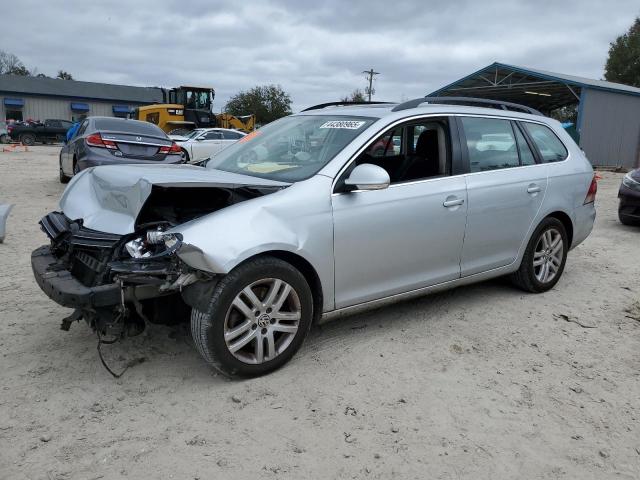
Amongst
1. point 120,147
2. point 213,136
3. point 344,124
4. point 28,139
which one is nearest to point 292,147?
point 344,124

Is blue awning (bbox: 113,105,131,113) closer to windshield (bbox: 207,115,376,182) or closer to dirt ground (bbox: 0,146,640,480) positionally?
dirt ground (bbox: 0,146,640,480)

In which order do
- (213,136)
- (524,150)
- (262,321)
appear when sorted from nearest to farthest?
(262,321) < (524,150) < (213,136)

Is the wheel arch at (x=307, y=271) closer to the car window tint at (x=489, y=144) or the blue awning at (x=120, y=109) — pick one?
the car window tint at (x=489, y=144)

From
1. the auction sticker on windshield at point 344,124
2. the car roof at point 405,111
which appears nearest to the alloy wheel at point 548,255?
the car roof at point 405,111

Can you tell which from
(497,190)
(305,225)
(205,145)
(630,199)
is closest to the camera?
(305,225)

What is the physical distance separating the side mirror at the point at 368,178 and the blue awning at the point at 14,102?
5801cm

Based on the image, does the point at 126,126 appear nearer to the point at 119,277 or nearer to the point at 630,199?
the point at 119,277

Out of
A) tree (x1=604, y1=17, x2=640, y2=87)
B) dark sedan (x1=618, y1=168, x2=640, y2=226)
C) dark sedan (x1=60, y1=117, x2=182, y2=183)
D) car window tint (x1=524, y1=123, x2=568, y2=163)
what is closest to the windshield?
car window tint (x1=524, y1=123, x2=568, y2=163)

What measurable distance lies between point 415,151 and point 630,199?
5.49m

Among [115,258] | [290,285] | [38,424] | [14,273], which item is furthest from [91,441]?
[14,273]

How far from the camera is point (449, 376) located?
3.39 meters

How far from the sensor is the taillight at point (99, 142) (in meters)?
8.77

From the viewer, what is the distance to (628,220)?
8.62 metres

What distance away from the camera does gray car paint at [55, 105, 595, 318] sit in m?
3.13
